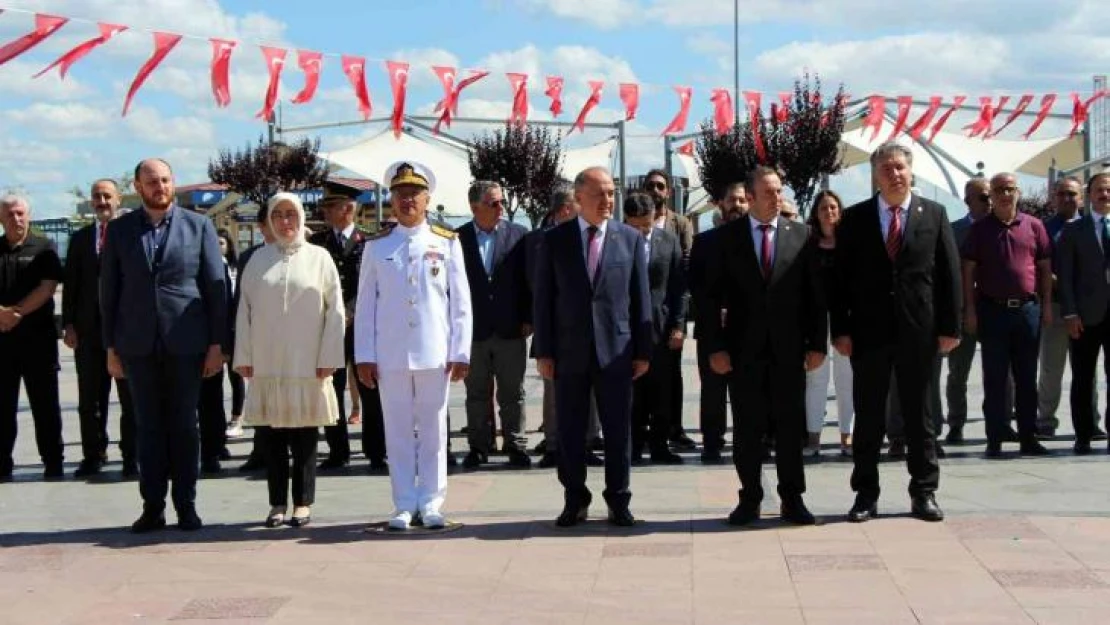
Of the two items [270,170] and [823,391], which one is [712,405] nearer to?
[823,391]

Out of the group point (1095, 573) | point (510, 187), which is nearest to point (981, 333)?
point (1095, 573)

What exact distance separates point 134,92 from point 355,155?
15.4 meters

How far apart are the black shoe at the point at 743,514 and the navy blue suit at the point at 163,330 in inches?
120

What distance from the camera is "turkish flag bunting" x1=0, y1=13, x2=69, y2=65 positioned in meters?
12.9

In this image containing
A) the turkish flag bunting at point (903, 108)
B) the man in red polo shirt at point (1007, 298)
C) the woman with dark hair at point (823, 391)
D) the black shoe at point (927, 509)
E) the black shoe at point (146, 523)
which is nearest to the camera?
the black shoe at point (927, 509)

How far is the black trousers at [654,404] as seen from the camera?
10.8 m

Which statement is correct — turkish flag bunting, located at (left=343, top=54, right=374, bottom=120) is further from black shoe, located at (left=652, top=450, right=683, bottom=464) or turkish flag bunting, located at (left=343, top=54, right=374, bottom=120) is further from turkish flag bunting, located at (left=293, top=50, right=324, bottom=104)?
black shoe, located at (left=652, top=450, right=683, bottom=464)

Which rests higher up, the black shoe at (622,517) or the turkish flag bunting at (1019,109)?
the turkish flag bunting at (1019,109)

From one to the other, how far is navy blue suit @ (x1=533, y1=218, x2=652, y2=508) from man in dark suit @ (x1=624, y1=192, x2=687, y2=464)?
81.1 inches

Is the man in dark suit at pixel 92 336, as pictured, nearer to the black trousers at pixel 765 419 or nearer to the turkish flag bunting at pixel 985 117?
the black trousers at pixel 765 419

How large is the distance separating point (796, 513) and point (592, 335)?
1454 mm

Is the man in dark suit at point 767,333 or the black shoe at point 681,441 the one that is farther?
the black shoe at point 681,441

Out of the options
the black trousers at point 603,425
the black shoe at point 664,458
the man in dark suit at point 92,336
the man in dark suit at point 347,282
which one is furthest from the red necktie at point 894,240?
the man in dark suit at point 92,336

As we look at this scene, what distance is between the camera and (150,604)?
661cm
